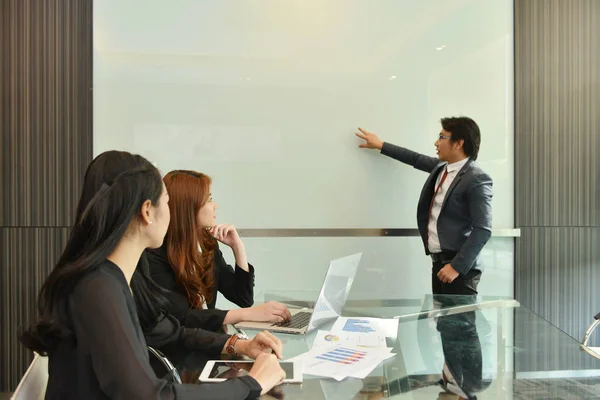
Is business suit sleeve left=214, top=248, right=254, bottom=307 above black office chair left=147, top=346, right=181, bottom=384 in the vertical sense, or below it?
above

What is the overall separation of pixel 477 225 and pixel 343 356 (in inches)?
79.1

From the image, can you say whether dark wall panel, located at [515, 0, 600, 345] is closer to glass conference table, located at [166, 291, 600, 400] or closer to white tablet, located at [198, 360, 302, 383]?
glass conference table, located at [166, 291, 600, 400]

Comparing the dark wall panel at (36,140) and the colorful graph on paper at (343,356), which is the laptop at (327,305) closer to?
the colorful graph on paper at (343,356)

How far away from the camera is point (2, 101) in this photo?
3791 mm

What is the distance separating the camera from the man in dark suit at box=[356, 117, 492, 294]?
3617mm

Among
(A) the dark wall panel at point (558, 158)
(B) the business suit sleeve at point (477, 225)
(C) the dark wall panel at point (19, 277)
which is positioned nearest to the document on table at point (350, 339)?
(B) the business suit sleeve at point (477, 225)

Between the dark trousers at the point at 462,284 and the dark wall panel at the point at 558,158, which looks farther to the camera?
the dark wall panel at the point at 558,158

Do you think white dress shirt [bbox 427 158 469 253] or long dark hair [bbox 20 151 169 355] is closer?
long dark hair [bbox 20 151 169 355]

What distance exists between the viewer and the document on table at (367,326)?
221 cm

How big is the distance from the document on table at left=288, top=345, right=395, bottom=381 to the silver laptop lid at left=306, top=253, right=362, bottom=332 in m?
0.25

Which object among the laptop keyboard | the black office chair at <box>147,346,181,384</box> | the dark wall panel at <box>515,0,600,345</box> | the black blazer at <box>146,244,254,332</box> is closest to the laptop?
the laptop keyboard

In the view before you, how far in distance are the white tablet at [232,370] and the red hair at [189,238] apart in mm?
599

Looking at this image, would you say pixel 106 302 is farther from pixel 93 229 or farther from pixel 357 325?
pixel 357 325

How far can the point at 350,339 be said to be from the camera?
2096 mm
